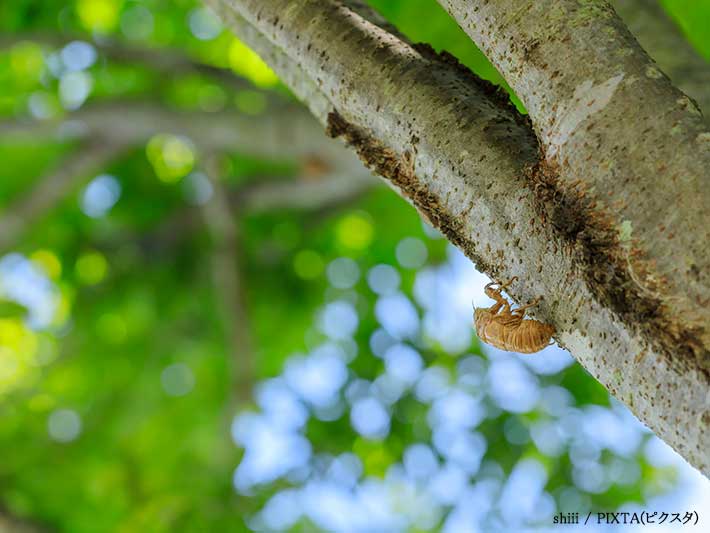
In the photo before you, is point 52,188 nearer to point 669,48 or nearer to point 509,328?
point 669,48

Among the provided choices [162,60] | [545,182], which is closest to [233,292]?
[162,60]

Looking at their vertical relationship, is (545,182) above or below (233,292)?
above

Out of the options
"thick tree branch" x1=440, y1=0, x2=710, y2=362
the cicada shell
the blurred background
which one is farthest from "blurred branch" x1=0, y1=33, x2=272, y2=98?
"thick tree branch" x1=440, y1=0, x2=710, y2=362

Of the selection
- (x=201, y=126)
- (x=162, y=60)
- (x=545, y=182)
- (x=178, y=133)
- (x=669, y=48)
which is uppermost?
(x=669, y=48)

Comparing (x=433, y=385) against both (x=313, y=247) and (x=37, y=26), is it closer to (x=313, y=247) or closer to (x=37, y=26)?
(x=313, y=247)

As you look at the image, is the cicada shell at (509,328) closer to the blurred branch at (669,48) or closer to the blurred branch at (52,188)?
the blurred branch at (669,48)
